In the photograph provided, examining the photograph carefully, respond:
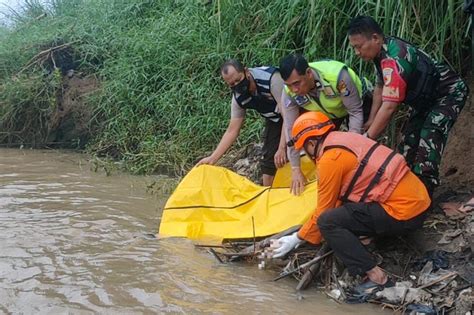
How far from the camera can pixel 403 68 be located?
3.34m

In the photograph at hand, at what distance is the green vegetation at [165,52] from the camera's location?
16.0 feet

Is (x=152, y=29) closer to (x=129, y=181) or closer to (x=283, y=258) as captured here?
(x=129, y=181)

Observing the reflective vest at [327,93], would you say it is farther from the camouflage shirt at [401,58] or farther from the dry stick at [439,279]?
the dry stick at [439,279]

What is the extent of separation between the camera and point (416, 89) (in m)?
3.46

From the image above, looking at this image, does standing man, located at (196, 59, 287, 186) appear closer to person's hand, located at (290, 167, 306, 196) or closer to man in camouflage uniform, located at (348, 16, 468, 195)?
person's hand, located at (290, 167, 306, 196)

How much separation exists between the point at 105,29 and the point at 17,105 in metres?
1.97

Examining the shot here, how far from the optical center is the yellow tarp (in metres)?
3.76

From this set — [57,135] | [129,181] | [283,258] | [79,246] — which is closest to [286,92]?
[283,258]

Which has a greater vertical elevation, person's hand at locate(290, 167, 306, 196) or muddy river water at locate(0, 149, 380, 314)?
person's hand at locate(290, 167, 306, 196)

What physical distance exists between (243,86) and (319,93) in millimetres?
666

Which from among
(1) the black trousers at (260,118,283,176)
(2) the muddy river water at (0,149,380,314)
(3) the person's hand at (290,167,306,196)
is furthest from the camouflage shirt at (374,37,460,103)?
(2) the muddy river water at (0,149,380,314)

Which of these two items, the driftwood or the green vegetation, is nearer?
the driftwood

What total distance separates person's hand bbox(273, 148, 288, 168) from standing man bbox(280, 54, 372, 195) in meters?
0.37

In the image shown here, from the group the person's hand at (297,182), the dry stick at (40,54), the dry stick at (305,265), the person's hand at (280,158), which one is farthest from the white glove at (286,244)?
the dry stick at (40,54)
